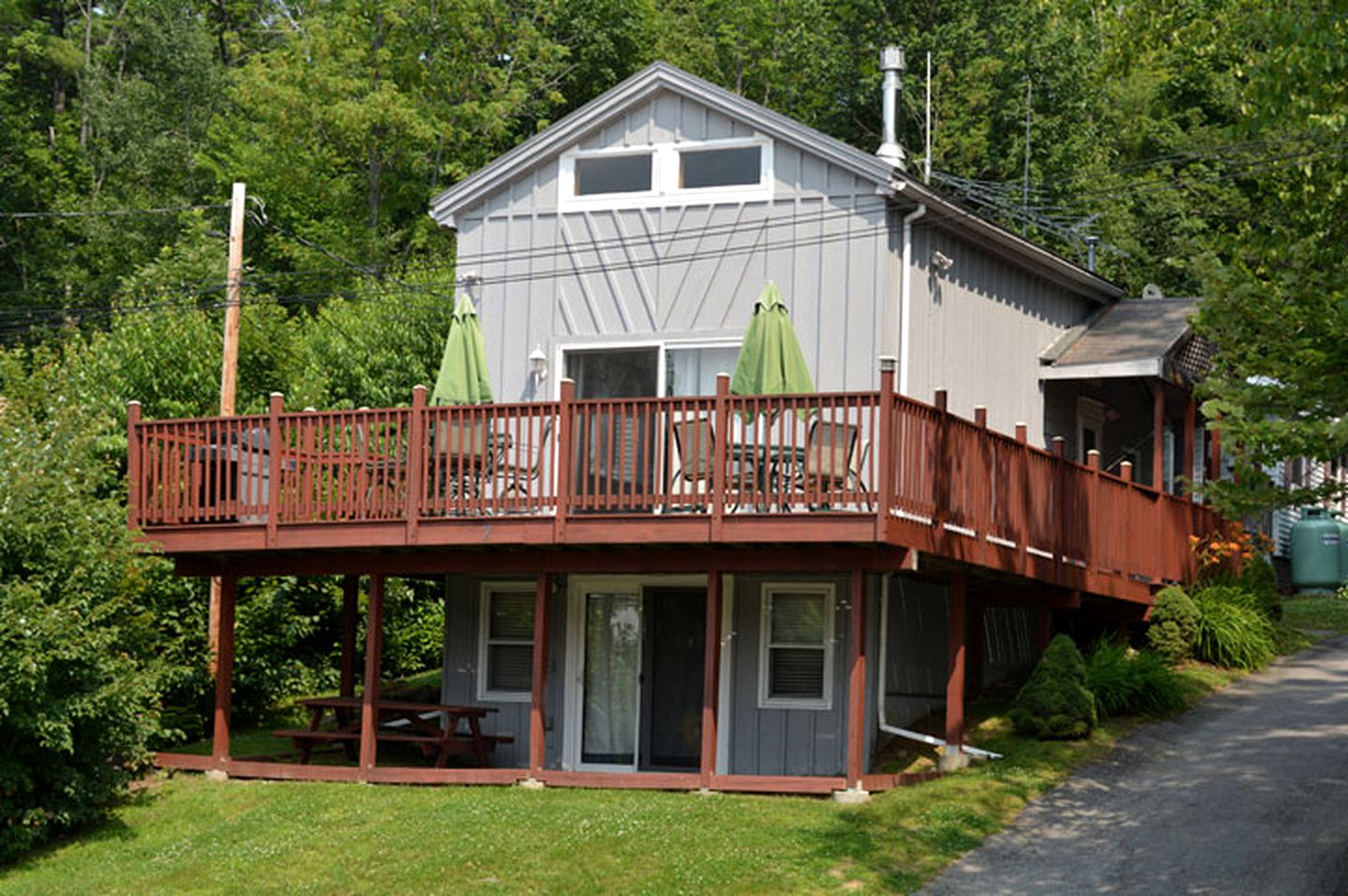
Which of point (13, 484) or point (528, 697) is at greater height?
point (13, 484)

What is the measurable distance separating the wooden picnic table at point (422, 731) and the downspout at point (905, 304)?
5.68 meters

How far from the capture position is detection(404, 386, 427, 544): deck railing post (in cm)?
1891

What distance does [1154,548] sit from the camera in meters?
23.0

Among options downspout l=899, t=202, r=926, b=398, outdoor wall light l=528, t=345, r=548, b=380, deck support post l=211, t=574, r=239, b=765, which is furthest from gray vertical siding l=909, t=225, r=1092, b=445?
deck support post l=211, t=574, r=239, b=765

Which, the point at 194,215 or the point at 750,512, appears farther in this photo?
the point at 194,215

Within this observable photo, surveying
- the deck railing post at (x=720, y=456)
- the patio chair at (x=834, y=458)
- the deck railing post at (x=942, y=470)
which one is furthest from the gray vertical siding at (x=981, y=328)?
the deck railing post at (x=720, y=456)

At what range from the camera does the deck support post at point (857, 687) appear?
57.3 feet

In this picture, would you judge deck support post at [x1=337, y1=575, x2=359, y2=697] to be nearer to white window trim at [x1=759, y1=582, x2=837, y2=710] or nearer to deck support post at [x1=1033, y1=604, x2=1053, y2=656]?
white window trim at [x1=759, y1=582, x2=837, y2=710]

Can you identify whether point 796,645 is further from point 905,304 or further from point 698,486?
point 905,304

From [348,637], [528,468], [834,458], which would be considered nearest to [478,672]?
[348,637]

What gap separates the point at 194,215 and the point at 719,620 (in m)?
27.1

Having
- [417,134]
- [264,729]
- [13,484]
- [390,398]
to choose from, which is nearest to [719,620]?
[13,484]

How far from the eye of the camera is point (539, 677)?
1897cm

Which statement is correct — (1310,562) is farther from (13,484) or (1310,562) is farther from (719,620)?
(13,484)
